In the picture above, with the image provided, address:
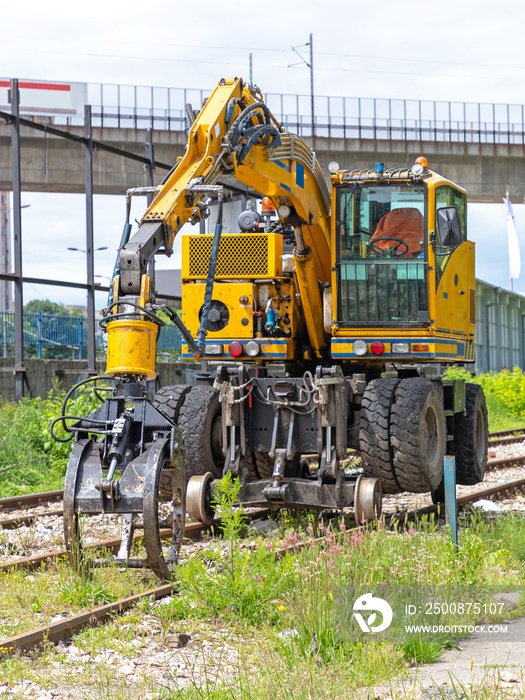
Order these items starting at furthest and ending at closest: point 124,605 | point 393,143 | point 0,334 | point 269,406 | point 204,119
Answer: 1. point 393,143
2. point 0,334
3. point 269,406
4. point 204,119
5. point 124,605

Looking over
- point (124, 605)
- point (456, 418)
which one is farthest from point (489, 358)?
point (124, 605)

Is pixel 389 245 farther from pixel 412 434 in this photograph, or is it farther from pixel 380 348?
pixel 412 434

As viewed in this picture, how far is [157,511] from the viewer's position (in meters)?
6.28

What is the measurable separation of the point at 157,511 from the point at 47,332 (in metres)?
19.6

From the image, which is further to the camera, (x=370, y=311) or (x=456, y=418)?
(x=456, y=418)

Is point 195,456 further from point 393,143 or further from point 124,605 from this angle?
point 393,143

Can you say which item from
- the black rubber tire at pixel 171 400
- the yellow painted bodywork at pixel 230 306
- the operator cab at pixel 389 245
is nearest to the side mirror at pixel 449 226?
the operator cab at pixel 389 245

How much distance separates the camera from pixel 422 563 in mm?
6578

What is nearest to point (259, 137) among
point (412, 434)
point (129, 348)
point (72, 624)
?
point (412, 434)

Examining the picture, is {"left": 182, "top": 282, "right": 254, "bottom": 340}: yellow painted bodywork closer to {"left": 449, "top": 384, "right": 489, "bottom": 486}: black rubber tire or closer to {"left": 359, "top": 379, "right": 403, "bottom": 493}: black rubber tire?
{"left": 359, "top": 379, "right": 403, "bottom": 493}: black rubber tire

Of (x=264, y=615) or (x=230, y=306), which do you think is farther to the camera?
(x=230, y=306)

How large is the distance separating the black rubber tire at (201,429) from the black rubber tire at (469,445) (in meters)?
3.12

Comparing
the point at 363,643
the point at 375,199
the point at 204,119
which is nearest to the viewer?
the point at 363,643

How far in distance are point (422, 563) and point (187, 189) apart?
3.55 metres
